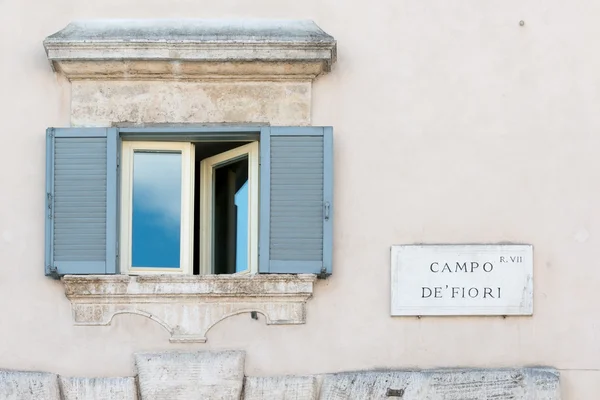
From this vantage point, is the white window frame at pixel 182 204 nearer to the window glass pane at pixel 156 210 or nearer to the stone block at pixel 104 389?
the window glass pane at pixel 156 210

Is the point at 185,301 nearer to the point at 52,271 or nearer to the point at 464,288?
the point at 52,271

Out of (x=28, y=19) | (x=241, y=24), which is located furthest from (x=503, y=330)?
(x=28, y=19)

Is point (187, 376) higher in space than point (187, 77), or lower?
lower

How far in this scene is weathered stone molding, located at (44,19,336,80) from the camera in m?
9.91

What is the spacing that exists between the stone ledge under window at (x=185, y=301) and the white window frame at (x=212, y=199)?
0.92 ft

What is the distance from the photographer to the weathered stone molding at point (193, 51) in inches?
390

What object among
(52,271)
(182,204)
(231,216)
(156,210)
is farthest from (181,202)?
(52,271)

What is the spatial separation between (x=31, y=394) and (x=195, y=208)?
5.50ft

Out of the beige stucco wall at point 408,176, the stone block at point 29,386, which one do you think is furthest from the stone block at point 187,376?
the stone block at point 29,386

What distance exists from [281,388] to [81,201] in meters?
1.81

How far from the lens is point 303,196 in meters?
9.93

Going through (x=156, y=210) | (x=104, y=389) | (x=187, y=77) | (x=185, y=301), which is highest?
(x=187, y=77)

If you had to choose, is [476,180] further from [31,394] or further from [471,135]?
[31,394]

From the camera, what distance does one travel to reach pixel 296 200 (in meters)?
9.93
